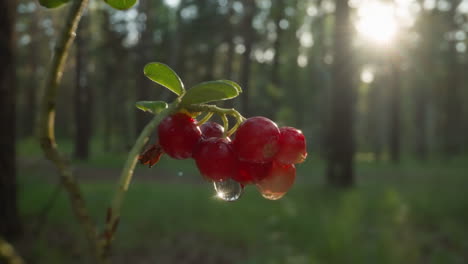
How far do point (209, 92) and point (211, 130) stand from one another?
16 centimetres

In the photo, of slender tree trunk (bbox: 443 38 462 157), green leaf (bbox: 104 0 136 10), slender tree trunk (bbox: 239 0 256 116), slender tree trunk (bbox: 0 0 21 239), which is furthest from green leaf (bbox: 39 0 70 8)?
slender tree trunk (bbox: 443 38 462 157)

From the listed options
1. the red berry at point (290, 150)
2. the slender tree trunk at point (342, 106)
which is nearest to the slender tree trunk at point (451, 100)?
the slender tree trunk at point (342, 106)

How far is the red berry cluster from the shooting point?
67 cm

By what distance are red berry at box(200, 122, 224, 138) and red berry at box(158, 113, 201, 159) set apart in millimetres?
42

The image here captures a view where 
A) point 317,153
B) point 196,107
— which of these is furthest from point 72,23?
point 317,153

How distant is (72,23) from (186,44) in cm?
1774

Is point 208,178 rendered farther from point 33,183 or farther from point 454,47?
point 454,47

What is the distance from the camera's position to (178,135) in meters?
0.68

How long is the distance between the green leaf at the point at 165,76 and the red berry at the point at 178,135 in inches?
1.9

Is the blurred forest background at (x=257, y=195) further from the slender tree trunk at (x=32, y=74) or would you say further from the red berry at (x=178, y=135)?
the slender tree trunk at (x=32, y=74)

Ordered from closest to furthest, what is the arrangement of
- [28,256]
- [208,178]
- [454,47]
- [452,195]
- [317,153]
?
[208,178] < [28,256] < [452,195] < [454,47] < [317,153]

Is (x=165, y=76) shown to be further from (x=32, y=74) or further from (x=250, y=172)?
(x=32, y=74)

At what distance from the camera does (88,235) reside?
1.98 ft

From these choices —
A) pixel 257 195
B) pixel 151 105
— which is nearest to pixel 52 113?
pixel 151 105
